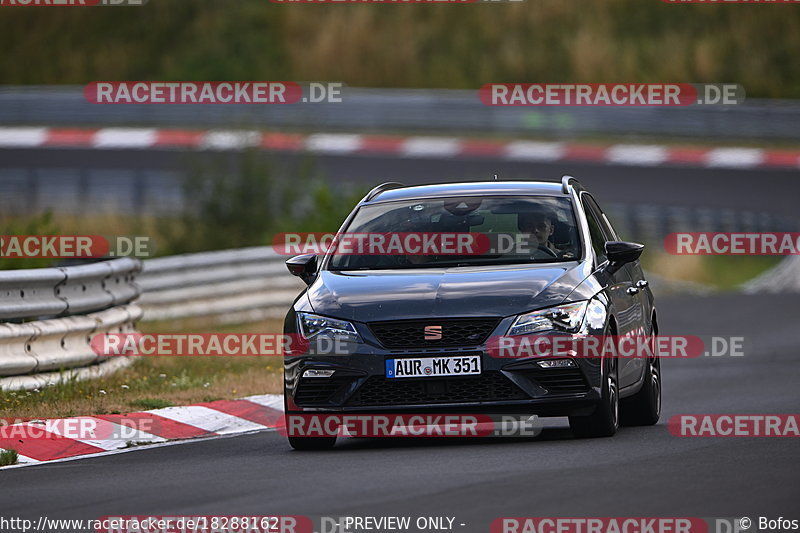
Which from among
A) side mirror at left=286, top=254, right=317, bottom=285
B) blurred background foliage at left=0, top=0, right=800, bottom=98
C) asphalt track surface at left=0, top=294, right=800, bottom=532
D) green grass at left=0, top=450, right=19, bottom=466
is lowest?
asphalt track surface at left=0, top=294, right=800, bottom=532

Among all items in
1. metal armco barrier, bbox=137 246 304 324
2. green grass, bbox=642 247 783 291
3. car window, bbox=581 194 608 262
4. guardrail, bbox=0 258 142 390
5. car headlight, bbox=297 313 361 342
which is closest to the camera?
car headlight, bbox=297 313 361 342

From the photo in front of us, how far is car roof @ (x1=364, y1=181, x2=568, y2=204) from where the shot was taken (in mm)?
11367

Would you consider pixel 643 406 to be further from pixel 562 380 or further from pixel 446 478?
pixel 446 478

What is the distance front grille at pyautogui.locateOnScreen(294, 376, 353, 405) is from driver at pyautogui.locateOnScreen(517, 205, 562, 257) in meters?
1.67

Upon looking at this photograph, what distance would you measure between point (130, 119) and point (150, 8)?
12.4m

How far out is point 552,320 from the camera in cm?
998

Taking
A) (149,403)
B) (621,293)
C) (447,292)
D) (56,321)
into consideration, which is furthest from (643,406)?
(56,321)

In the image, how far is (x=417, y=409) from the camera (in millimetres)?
9930

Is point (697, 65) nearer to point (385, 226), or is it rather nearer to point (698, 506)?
point (385, 226)

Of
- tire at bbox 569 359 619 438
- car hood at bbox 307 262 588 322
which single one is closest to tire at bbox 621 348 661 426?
tire at bbox 569 359 619 438

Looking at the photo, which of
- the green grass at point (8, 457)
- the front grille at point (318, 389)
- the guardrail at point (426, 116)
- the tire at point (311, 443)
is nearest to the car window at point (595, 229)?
the front grille at point (318, 389)

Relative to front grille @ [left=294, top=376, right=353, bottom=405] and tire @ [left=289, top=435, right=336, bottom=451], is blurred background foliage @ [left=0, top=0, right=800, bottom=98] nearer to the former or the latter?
tire @ [left=289, top=435, right=336, bottom=451]

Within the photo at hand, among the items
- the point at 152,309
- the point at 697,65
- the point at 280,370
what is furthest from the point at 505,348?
the point at 697,65

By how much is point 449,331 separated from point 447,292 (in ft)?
0.90
